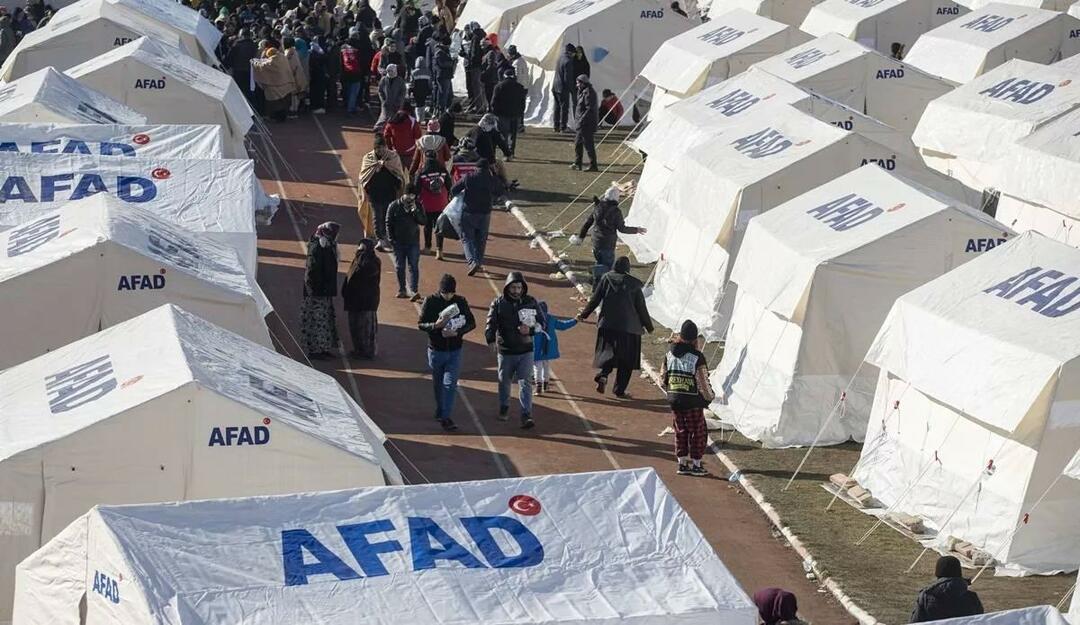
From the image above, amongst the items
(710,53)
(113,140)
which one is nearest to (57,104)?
(113,140)

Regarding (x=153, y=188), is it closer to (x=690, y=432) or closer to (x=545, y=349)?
(x=545, y=349)

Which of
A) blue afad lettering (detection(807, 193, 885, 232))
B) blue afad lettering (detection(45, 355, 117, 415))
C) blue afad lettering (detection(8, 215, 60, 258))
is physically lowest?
blue afad lettering (detection(807, 193, 885, 232))

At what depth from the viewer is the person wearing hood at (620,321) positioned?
18094 millimetres

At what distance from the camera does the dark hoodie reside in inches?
659

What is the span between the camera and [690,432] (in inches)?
636

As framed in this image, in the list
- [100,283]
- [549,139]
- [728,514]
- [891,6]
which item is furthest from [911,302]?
[891,6]

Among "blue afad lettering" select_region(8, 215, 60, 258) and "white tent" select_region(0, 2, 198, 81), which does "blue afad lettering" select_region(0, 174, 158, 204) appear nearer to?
"blue afad lettering" select_region(8, 215, 60, 258)

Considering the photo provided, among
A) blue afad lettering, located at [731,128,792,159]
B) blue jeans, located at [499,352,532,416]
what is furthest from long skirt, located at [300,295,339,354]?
blue afad lettering, located at [731,128,792,159]

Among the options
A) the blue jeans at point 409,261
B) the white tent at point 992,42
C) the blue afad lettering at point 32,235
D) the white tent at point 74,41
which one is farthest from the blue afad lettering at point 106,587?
the white tent at point 992,42

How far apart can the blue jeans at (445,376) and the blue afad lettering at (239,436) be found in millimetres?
4722

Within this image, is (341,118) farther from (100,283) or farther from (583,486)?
(583,486)

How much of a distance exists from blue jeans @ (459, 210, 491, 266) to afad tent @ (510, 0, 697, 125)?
29.4 ft

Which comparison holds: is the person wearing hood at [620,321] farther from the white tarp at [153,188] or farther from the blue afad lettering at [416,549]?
the blue afad lettering at [416,549]

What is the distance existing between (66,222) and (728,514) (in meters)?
6.28
